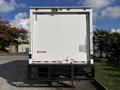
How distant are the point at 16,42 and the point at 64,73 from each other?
61631mm

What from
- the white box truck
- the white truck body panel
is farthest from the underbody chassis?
the white truck body panel

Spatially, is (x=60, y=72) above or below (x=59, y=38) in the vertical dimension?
below

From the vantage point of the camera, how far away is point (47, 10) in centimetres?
1354

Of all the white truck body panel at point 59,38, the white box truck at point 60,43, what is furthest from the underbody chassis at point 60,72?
the white truck body panel at point 59,38

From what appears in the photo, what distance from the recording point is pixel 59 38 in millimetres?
13711

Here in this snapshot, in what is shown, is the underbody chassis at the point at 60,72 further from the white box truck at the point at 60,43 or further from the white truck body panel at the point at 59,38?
the white truck body panel at the point at 59,38

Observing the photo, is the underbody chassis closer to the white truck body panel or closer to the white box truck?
the white box truck

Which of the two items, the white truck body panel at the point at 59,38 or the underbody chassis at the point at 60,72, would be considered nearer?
the underbody chassis at the point at 60,72

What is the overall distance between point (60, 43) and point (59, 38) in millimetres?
229

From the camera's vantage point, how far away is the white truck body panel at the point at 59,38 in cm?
1362

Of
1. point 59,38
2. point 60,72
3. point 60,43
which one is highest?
point 59,38

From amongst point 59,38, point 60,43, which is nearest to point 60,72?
point 60,43

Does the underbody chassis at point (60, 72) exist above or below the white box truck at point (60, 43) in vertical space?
below

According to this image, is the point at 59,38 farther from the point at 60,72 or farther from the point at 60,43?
the point at 60,72
